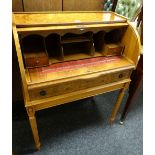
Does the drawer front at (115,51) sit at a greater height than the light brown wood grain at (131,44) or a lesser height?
lesser

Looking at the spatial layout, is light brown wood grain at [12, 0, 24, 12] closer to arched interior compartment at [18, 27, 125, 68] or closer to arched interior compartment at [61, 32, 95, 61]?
arched interior compartment at [18, 27, 125, 68]

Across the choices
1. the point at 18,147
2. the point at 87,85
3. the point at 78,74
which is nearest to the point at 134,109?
the point at 87,85

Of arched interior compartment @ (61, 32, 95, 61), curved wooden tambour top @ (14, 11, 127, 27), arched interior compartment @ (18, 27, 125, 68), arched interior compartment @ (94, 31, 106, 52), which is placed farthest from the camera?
arched interior compartment @ (94, 31, 106, 52)

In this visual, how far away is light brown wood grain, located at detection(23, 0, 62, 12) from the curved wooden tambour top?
0.13 m

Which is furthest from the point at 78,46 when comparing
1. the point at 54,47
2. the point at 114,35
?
the point at 114,35

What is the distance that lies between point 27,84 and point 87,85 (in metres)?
0.45

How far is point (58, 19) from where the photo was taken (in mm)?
1146

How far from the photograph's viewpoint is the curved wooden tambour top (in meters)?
1.03

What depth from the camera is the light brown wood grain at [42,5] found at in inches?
50.7

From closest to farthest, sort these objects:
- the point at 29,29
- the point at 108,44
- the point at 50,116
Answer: the point at 29,29 → the point at 108,44 → the point at 50,116

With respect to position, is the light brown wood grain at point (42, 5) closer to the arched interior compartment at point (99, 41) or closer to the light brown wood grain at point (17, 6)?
the light brown wood grain at point (17, 6)

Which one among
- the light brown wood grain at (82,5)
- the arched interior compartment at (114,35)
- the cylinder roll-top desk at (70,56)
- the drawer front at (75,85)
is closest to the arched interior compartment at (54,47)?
the cylinder roll-top desk at (70,56)

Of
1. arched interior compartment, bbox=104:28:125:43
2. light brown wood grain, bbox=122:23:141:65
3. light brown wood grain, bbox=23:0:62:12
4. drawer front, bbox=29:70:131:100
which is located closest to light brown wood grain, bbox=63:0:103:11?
light brown wood grain, bbox=23:0:62:12
